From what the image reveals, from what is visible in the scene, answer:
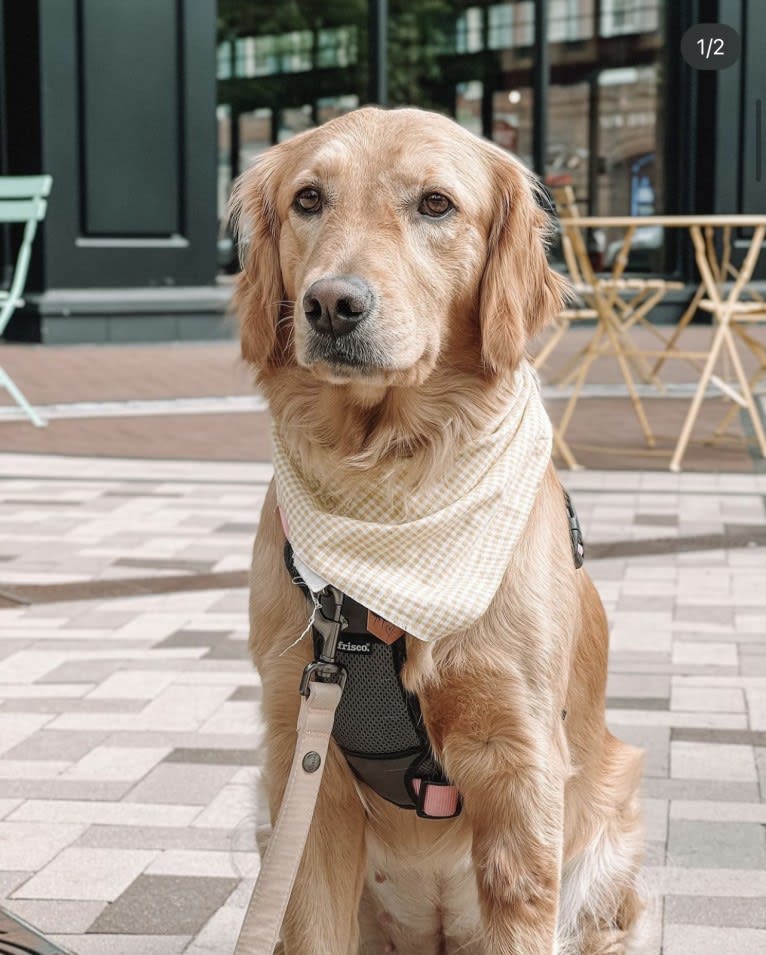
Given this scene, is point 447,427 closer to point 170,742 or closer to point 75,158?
point 170,742

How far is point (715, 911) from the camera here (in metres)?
2.74

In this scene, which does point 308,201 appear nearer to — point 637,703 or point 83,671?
point 637,703

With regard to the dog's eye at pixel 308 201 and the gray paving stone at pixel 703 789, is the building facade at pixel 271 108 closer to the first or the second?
the gray paving stone at pixel 703 789

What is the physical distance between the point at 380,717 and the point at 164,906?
802 mm

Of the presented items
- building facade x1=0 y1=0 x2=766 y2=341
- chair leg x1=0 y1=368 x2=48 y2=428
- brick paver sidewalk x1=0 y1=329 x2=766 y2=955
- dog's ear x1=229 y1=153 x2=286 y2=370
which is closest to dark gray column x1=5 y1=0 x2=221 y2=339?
building facade x1=0 y1=0 x2=766 y2=341

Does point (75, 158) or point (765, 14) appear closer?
point (75, 158)

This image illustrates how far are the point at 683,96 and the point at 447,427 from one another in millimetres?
13804

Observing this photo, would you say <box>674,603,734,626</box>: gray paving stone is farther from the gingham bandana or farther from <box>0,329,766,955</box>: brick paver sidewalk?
the gingham bandana

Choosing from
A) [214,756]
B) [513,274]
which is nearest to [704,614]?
[214,756]

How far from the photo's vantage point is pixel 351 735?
2254 mm

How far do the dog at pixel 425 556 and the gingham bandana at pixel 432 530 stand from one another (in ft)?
0.05

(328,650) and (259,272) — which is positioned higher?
(259,272)

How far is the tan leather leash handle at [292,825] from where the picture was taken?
209 centimetres

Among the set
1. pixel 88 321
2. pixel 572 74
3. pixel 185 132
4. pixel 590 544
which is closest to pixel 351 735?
pixel 590 544
